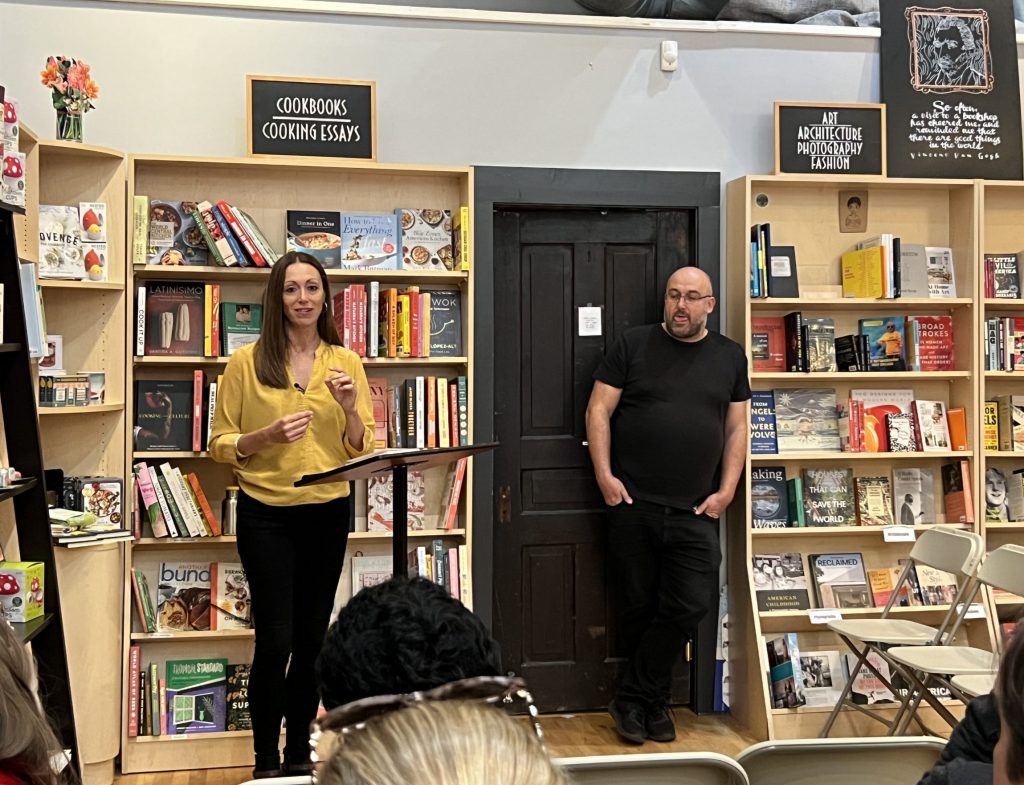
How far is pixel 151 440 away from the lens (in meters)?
4.08

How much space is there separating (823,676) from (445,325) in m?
2.16

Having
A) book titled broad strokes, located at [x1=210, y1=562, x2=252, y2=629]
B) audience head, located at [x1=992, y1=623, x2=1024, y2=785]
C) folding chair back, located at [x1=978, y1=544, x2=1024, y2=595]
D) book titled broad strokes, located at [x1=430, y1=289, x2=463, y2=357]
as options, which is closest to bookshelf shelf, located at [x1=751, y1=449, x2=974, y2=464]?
folding chair back, located at [x1=978, y1=544, x2=1024, y2=595]

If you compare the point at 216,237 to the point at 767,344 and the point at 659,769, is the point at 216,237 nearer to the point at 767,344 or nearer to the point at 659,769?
the point at 767,344

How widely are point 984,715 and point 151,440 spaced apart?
3162 millimetres

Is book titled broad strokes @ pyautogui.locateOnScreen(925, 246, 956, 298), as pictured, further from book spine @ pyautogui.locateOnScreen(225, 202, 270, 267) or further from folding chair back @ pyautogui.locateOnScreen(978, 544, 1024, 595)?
book spine @ pyautogui.locateOnScreen(225, 202, 270, 267)

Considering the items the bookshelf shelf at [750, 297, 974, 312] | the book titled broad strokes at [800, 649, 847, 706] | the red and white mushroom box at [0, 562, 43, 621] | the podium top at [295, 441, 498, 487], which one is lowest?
the book titled broad strokes at [800, 649, 847, 706]

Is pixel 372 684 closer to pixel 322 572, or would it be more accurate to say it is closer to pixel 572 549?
pixel 322 572

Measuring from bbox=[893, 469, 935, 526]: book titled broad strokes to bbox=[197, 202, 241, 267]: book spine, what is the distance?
9.73 ft

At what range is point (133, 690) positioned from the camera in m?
3.97

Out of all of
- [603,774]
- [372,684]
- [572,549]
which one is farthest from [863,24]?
[372,684]

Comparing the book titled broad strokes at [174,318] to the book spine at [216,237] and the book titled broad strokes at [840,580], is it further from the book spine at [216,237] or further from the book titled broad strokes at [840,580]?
the book titled broad strokes at [840,580]

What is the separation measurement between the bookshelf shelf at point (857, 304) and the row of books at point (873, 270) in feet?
0.11

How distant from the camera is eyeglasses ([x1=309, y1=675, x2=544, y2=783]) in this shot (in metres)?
1.05

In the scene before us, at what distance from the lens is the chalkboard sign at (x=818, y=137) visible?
449 cm
